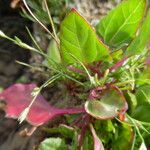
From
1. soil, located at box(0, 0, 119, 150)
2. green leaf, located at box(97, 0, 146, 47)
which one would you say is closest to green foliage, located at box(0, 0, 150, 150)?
green leaf, located at box(97, 0, 146, 47)

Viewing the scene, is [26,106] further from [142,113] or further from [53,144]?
[142,113]

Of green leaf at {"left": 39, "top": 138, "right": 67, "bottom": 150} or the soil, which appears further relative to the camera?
the soil

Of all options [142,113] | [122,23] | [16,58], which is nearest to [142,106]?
[142,113]

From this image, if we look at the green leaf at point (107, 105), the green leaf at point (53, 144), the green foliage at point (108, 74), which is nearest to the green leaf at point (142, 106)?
the green foliage at point (108, 74)

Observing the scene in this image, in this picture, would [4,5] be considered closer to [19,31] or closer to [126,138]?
[19,31]

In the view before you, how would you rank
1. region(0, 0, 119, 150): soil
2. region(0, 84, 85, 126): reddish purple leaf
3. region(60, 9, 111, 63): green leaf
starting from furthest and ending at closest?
region(0, 0, 119, 150): soil → region(0, 84, 85, 126): reddish purple leaf → region(60, 9, 111, 63): green leaf

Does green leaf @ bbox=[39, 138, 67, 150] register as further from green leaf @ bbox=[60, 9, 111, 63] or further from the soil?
green leaf @ bbox=[60, 9, 111, 63]
